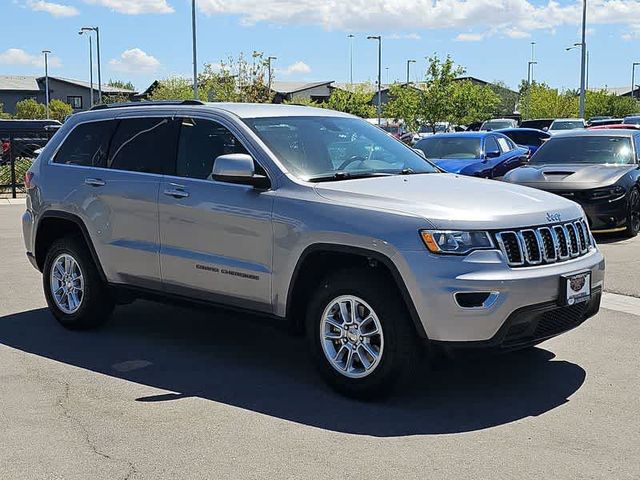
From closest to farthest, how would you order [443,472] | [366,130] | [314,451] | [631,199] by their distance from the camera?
[443,472] < [314,451] < [366,130] < [631,199]

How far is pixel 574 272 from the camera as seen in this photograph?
521cm

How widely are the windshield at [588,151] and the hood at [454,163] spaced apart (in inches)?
80.1

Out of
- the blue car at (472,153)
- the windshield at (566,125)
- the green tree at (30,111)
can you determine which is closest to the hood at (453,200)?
the blue car at (472,153)

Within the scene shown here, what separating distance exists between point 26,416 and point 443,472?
245cm

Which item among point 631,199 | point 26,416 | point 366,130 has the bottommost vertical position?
point 26,416

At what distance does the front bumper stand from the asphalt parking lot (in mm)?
527

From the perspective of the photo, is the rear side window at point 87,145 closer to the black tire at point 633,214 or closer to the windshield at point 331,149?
the windshield at point 331,149

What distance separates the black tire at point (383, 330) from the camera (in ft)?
16.5

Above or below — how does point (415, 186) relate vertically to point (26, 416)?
above

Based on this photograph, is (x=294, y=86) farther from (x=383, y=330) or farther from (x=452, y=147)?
(x=383, y=330)

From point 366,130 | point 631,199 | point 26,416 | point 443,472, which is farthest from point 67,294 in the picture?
point 631,199

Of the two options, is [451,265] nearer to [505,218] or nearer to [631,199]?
[505,218]

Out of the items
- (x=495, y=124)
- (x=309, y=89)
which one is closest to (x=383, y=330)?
(x=495, y=124)

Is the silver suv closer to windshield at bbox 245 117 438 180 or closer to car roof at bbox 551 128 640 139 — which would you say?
windshield at bbox 245 117 438 180
